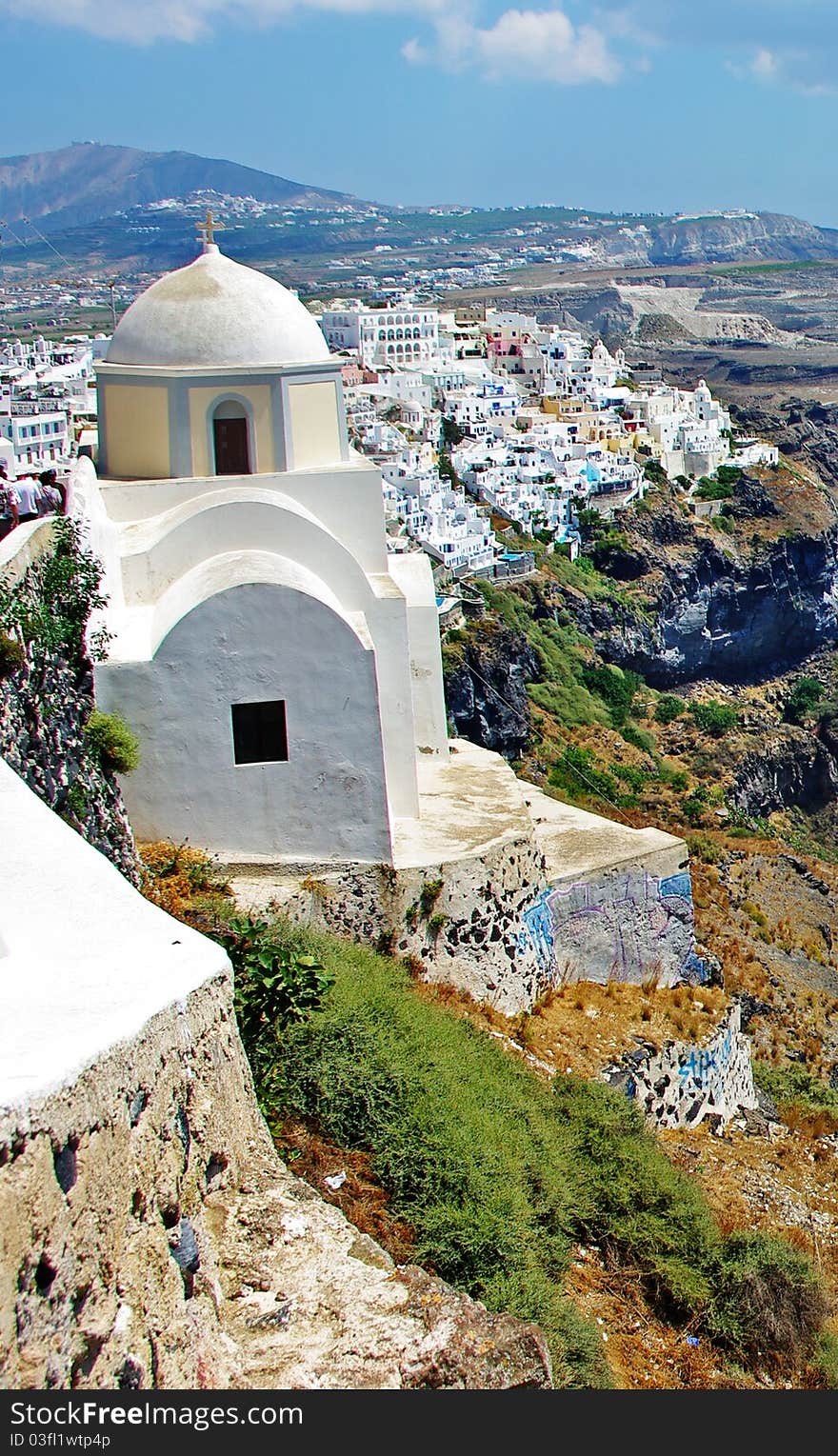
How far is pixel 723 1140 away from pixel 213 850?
4.51 m

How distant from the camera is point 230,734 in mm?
9766

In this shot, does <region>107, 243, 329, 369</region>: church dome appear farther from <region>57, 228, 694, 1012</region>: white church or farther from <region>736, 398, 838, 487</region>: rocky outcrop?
<region>736, 398, 838, 487</region>: rocky outcrop

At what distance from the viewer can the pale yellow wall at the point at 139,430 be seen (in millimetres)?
11445

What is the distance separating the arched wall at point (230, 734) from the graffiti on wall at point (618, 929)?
6.85ft

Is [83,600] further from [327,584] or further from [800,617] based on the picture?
[800,617]

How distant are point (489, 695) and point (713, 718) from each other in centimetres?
1377

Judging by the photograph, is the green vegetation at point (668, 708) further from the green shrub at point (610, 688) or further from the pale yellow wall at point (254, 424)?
the pale yellow wall at point (254, 424)

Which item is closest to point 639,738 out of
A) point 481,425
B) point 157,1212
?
point 481,425

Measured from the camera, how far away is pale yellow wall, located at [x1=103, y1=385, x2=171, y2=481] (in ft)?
37.6

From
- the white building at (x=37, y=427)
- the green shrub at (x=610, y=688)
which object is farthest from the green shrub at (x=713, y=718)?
the white building at (x=37, y=427)

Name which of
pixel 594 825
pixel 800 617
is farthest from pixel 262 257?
pixel 594 825

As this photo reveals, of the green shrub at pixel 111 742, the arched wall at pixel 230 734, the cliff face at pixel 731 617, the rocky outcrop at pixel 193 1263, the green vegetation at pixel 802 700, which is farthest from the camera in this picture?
the green vegetation at pixel 802 700

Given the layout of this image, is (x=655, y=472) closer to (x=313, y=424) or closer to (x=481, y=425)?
(x=481, y=425)

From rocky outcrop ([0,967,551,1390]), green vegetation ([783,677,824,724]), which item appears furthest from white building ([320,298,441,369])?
rocky outcrop ([0,967,551,1390])
